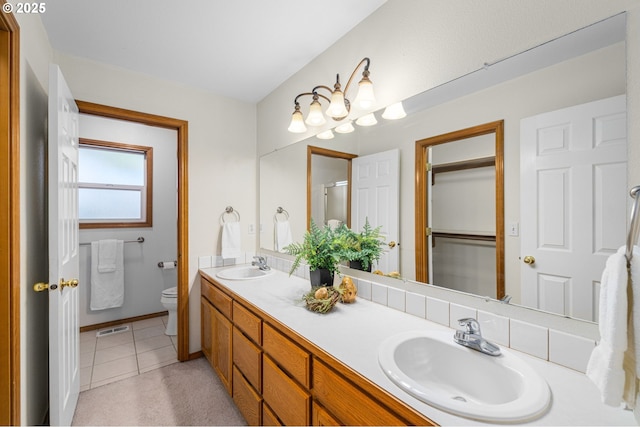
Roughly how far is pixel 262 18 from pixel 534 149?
5.04 ft

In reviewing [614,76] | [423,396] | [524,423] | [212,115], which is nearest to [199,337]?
[212,115]

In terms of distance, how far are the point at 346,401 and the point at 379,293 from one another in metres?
0.68

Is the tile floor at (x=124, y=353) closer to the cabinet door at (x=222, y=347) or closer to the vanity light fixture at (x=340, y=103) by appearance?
the cabinet door at (x=222, y=347)

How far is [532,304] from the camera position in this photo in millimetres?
1004

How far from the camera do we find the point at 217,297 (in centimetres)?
201

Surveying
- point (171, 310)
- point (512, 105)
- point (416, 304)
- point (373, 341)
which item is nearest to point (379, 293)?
point (416, 304)

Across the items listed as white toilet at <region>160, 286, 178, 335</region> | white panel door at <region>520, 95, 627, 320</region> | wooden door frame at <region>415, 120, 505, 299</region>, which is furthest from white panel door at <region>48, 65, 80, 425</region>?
white panel door at <region>520, 95, 627, 320</region>

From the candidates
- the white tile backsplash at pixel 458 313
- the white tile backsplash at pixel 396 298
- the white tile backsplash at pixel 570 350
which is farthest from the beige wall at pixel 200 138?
the white tile backsplash at pixel 570 350

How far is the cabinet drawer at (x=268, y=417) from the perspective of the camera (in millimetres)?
1308

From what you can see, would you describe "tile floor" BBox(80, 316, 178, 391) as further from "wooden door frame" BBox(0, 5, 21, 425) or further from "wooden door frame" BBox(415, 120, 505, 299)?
"wooden door frame" BBox(415, 120, 505, 299)

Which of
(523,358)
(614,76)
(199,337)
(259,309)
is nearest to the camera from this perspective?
(614,76)

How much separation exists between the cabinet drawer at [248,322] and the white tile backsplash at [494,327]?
1004 mm

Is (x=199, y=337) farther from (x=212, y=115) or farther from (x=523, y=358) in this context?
(x=523, y=358)

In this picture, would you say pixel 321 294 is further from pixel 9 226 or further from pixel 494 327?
pixel 9 226
